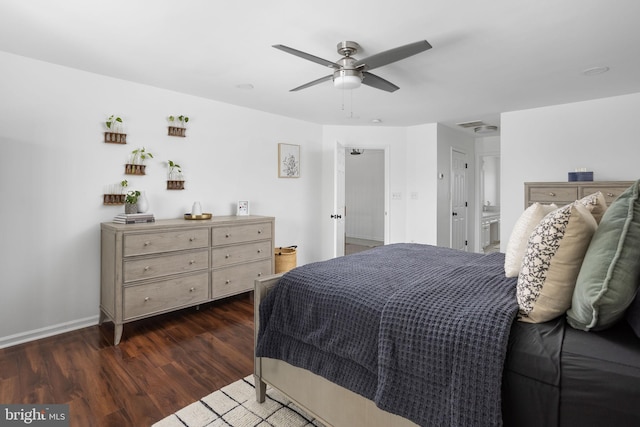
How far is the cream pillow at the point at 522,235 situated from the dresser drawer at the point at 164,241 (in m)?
2.65

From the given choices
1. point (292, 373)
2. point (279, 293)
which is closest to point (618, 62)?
point (279, 293)

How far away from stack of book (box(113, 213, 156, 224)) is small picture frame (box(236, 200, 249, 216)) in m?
1.14

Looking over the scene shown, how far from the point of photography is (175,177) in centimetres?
373


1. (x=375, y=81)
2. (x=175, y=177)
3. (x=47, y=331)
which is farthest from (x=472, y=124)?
(x=47, y=331)

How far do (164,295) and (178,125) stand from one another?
6.10 ft

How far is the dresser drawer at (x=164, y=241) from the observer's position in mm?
2859

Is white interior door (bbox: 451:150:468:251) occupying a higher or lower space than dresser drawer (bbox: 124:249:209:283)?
higher

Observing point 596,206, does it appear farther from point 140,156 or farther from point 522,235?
point 140,156

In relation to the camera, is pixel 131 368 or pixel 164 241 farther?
pixel 164 241

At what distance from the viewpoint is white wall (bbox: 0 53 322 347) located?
2779mm

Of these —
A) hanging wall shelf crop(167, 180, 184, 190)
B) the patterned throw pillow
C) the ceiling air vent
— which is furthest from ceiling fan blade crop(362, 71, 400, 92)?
the ceiling air vent

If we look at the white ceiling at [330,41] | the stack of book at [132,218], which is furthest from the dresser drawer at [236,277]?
the white ceiling at [330,41]

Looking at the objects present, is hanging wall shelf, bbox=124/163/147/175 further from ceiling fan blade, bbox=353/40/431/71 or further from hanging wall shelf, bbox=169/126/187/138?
ceiling fan blade, bbox=353/40/431/71

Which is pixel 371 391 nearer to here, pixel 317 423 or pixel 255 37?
pixel 317 423
